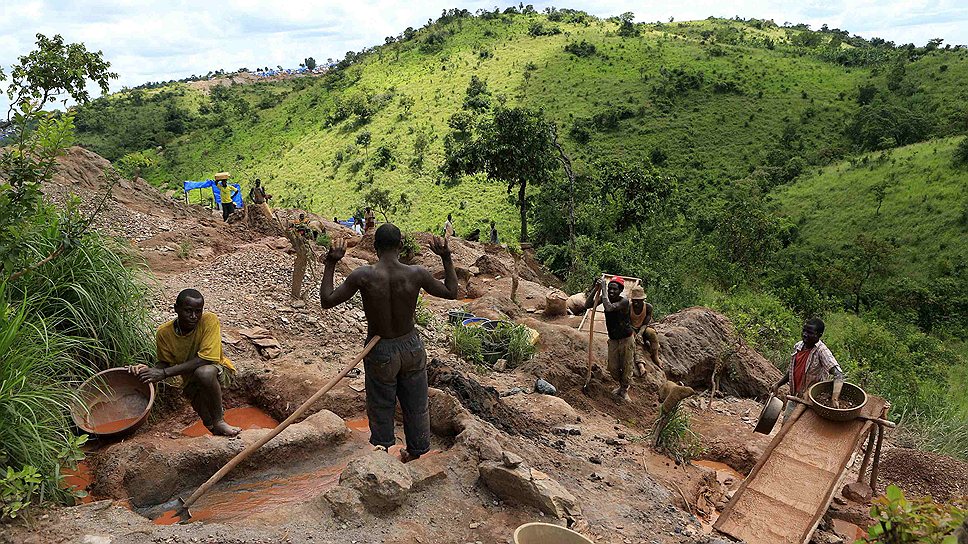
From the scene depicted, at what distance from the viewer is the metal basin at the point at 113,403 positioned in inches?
153

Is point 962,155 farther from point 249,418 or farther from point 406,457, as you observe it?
point 249,418

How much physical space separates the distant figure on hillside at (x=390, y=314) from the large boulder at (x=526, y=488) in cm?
65

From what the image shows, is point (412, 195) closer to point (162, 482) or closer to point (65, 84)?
point (65, 84)

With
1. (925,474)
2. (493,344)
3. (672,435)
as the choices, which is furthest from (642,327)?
(925,474)

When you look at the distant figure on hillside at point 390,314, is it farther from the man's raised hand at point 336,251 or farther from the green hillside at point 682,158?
the green hillside at point 682,158

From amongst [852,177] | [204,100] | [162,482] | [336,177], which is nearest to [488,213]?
[336,177]

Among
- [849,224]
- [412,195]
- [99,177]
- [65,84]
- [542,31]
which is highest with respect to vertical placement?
[542,31]

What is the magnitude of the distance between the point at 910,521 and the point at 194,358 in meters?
4.11

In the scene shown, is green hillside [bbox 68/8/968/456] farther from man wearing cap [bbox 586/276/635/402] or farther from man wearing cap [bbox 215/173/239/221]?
man wearing cap [bbox 215/173/239/221]

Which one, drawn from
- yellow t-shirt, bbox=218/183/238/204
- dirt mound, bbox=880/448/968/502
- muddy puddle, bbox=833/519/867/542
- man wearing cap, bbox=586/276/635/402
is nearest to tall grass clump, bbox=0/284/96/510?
man wearing cap, bbox=586/276/635/402

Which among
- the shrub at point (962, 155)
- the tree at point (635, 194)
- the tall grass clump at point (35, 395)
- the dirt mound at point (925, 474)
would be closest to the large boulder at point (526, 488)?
the tall grass clump at point (35, 395)

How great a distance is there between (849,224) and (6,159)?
3325 cm

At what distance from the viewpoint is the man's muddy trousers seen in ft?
12.8

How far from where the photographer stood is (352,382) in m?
5.61
